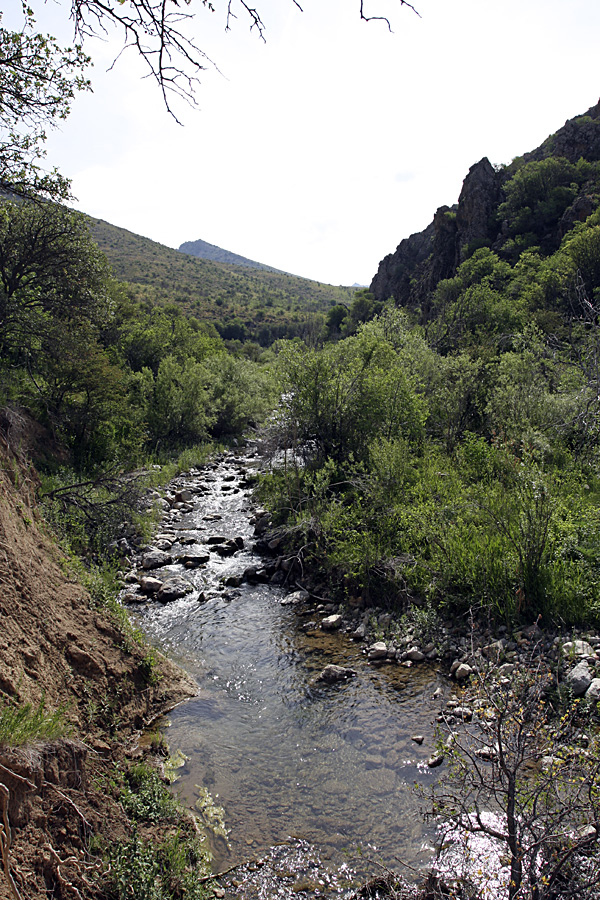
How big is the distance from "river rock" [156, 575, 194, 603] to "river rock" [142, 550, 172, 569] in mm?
1024

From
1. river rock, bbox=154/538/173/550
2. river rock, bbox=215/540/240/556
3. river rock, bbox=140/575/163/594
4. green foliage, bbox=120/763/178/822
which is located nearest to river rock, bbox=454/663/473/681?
green foliage, bbox=120/763/178/822

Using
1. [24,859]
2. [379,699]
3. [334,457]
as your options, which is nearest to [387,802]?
[379,699]

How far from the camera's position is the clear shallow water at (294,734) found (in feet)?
17.9

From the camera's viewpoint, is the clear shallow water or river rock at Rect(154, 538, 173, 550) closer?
the clear shallow water

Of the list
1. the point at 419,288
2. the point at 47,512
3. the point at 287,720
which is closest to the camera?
the point at 287,720

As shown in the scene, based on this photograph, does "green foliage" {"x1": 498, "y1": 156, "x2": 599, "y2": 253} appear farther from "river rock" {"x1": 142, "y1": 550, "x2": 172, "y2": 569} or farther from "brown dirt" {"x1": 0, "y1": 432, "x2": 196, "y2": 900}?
"brown dirt" {"x1": 0, "y1": 432, "x2": 196, "y2": 900}

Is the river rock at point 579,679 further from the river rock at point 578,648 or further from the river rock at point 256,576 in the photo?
the river rock at point 256,576

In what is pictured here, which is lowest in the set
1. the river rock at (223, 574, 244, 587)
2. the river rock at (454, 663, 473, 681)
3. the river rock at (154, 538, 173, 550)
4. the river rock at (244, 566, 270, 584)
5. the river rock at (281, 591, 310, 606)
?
the river rock at (154, 538, 173, 550)

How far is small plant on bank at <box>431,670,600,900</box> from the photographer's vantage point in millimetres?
3529

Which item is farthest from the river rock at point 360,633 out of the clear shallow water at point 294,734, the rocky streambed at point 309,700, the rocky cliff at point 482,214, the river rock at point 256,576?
the rocky cliff at point 482,214

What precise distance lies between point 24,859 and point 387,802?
13.7ft

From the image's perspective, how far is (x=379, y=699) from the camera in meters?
7.73

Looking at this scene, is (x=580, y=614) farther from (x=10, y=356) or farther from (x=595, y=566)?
(x=10, y=356)

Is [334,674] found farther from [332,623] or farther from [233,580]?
[233,580]
